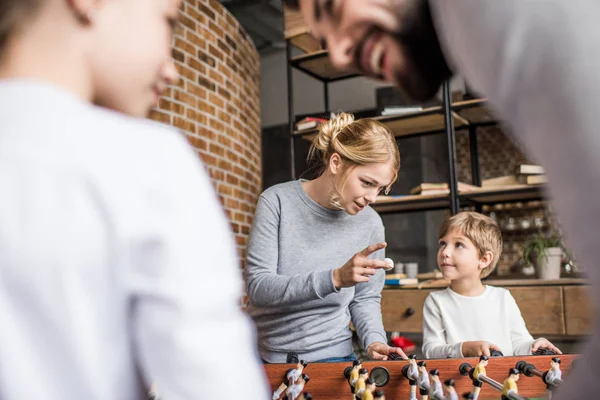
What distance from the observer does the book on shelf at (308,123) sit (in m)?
3.58

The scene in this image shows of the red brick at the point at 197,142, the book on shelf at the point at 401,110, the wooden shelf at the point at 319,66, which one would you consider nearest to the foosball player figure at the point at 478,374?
the red brick at the point at 197,142

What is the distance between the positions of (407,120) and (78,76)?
10.1 ft

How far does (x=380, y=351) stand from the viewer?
5.23ft

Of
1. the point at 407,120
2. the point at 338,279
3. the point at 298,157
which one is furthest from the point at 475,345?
the point at 298,157

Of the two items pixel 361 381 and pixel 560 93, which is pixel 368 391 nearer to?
pixel 361 381

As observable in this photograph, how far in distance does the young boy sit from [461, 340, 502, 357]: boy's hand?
21 cm

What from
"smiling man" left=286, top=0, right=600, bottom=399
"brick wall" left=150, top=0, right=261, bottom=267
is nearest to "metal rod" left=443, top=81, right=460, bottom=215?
"brick wall" left=150, top=0, right=261, bottom=267

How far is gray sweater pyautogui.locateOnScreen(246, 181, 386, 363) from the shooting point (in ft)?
5.68

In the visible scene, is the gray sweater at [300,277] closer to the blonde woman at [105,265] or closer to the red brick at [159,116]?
the blonde woman at [105,265]

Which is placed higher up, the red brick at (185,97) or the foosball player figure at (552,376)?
the red brick at (185,97)

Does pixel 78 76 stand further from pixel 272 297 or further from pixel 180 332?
pixel 272 297

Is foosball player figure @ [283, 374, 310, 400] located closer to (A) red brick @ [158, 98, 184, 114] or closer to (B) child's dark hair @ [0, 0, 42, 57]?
(B) child's dark hair @ [0, 0, 42, 57]

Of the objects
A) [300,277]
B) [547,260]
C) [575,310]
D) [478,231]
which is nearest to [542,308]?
[575,310]

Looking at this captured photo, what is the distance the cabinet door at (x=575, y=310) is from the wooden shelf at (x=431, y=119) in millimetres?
1145
